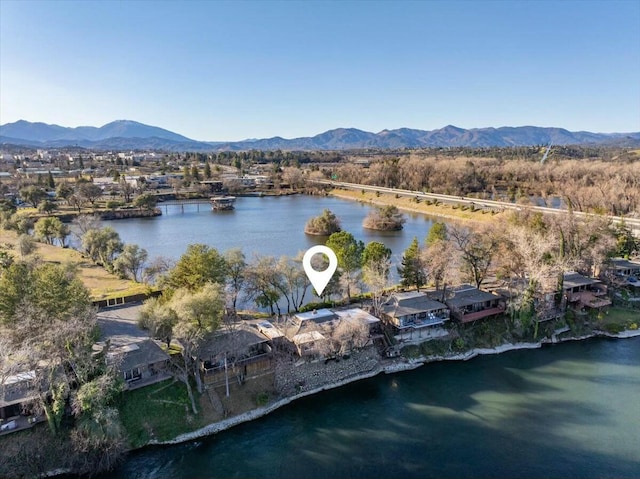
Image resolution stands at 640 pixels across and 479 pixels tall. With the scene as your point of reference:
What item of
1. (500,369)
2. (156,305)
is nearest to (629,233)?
(500,369)

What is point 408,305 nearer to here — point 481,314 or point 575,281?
point 481,314

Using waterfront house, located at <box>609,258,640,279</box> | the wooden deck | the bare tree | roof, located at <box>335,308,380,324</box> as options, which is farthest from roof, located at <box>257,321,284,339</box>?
waterfront house, located at <box>609,258,640,279</box>

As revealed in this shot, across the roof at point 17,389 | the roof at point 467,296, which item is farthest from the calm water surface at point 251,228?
the roof at point 17,389

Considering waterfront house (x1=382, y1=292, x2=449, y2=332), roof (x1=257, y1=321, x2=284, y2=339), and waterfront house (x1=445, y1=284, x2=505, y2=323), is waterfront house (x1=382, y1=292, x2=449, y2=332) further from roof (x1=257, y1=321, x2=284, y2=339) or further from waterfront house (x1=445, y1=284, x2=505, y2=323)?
roof (x1=257, y1=321, x2=284, y2=339)

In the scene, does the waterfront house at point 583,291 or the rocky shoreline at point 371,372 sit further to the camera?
the waterfront house at point 583,291

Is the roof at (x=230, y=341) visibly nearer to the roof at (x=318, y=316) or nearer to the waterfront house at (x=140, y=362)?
the waterfront house at (x=140, y=362)

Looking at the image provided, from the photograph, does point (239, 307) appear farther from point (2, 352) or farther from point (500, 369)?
point (500, 369)
